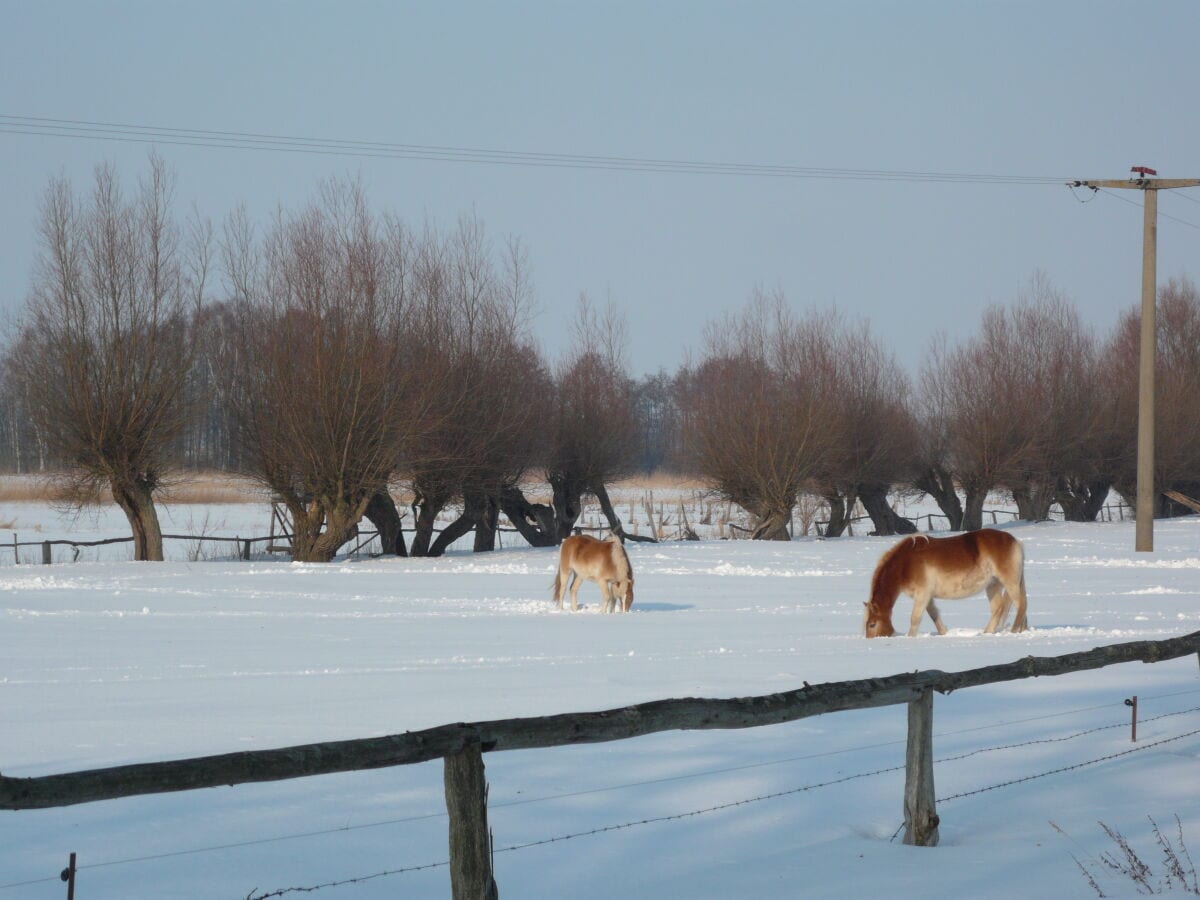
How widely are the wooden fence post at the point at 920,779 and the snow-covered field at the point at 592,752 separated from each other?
12 cm

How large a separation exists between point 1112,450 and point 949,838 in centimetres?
5244

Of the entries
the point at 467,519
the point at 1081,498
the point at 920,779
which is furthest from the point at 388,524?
the point at 1081,498

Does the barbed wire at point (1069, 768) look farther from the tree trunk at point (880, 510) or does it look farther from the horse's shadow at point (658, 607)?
the tree trunk at point (880, 510)

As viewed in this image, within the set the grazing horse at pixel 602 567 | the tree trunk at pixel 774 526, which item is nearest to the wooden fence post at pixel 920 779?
the grazing horse at pixel 602 567

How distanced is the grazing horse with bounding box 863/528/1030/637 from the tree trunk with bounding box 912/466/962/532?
3783 cm

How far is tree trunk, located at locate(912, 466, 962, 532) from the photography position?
5144cm

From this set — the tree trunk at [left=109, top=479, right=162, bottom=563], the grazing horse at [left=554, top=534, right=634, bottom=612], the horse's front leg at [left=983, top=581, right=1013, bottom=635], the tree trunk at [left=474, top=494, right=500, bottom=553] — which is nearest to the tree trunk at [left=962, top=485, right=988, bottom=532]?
the tree trunk at [left=474, top=494, right=500, bottom=553]

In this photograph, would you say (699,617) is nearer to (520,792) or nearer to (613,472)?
(520,792)

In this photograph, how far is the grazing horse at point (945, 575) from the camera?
569 inches

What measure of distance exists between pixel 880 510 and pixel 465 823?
1855 inches

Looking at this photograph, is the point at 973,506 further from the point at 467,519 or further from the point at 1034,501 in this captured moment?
the point at 467,519

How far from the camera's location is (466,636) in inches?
598

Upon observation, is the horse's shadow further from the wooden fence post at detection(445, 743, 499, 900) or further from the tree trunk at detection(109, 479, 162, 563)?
the tree trunk at detection(109, 479, 162, 563)

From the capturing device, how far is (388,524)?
37062 millimetres
